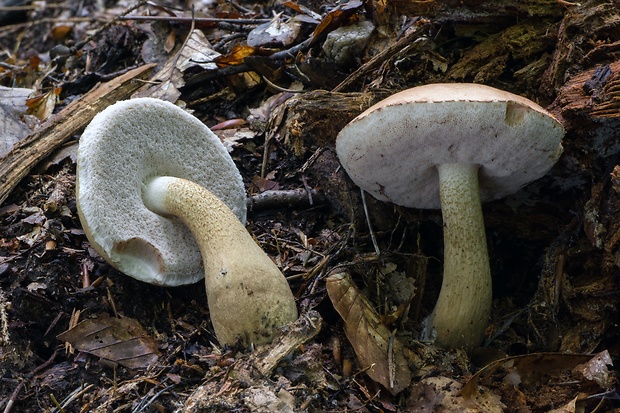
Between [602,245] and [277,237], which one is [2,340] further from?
[602,245]

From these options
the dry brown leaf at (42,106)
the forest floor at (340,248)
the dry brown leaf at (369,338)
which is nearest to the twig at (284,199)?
the forest floor at (340,248)

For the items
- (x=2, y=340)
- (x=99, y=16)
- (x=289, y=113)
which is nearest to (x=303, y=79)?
(x=289, y=113)

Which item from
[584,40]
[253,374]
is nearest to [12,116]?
[253,374]

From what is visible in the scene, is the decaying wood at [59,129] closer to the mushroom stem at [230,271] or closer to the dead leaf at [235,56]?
the dead leaf at [235,56]

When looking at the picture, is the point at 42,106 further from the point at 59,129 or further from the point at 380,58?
the point at 380,58

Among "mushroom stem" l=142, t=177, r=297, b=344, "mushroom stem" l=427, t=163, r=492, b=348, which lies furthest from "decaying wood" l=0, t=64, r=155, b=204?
"mushroom stem" l=427, t=163, r=492, b=348

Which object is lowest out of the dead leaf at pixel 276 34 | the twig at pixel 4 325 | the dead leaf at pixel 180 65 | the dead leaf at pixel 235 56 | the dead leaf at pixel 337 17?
the twig at pixel 4 325

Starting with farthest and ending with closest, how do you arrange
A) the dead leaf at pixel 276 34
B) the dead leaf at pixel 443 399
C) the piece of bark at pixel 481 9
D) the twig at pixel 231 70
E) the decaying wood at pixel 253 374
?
the dead leaf at pixel 276 34 < the twig at pixel 231 70 < the piece of bark at pixel 481 9 < the dead leaf at pixel 443 399 < the decaying wood at pixel 253 374
